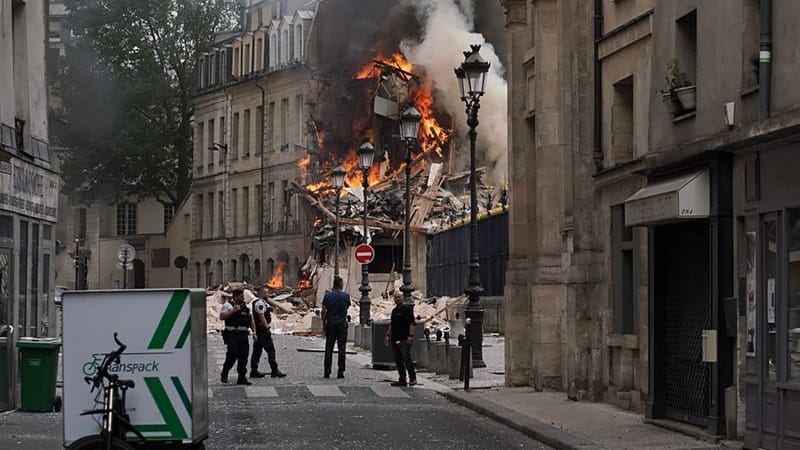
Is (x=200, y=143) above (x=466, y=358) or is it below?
above

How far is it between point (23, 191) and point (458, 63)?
47780mm

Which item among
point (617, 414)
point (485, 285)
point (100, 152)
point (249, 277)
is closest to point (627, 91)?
point (617, 414)

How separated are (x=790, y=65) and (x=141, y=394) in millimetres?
6618

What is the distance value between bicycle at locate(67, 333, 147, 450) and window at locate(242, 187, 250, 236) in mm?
75214

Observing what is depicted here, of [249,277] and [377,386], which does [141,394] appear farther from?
[249,277]

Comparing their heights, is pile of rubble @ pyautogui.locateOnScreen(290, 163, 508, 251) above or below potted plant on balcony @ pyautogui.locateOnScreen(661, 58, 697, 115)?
above

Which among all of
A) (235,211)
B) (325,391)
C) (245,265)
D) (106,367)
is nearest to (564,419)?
(325,391)

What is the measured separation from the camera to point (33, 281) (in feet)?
80.6

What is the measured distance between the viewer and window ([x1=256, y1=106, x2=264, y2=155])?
289 feet

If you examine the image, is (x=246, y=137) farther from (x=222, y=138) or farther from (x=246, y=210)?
(x=246, y=210)

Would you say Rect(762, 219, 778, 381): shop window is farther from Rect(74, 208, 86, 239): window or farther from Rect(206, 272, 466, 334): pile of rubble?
Rect(74, 208, 86, 239): window

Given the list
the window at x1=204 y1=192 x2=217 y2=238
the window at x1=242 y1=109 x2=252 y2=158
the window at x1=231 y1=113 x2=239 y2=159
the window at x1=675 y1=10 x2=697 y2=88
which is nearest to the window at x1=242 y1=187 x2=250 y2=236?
the window at x1=242 y1=109 x2=252 y2=158

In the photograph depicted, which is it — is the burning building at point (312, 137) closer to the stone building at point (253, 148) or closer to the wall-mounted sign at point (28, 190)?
the stone building at point (253, 148)

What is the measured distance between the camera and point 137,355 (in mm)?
14203
